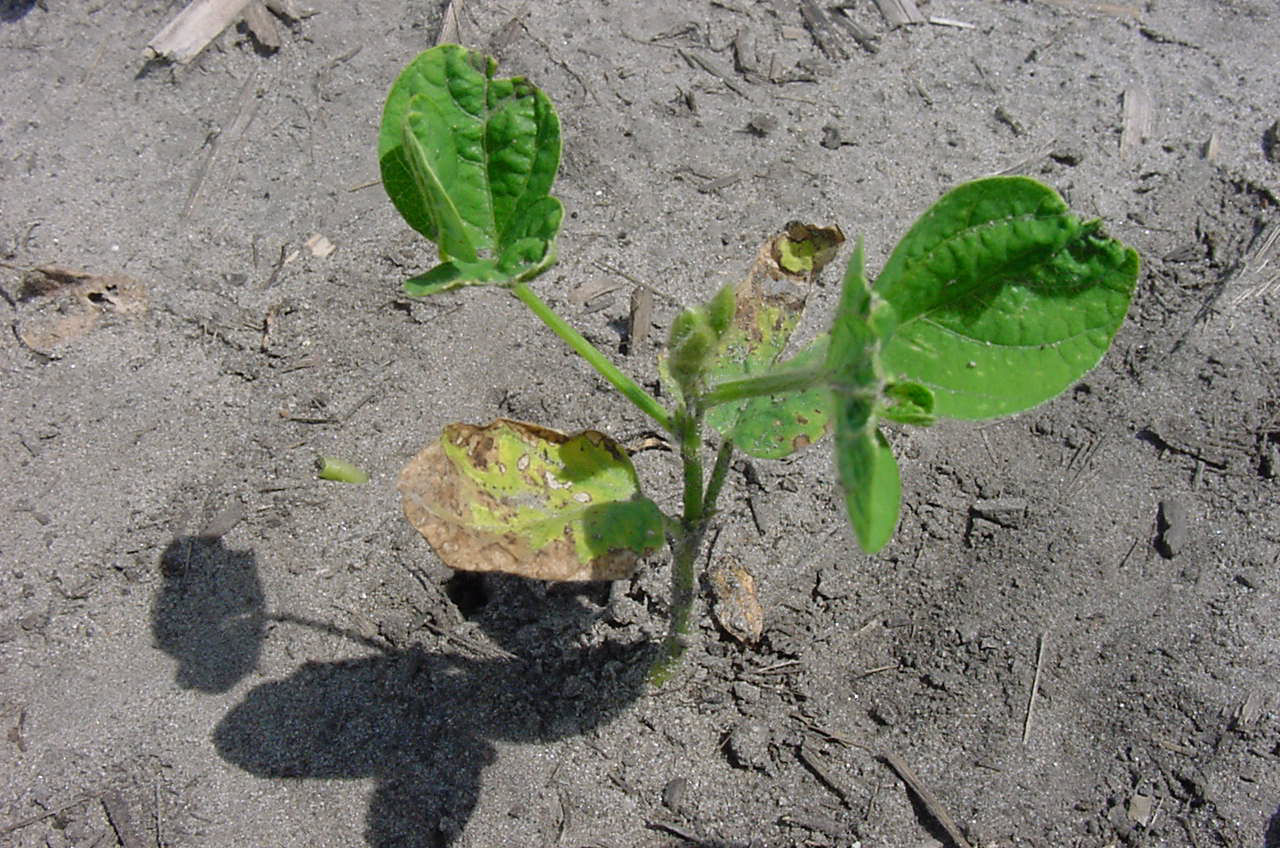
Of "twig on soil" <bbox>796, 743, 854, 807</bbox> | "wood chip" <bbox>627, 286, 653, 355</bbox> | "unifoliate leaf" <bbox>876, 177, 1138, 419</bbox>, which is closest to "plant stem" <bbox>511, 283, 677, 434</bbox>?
"unifoliate leaf" <bbox>876, 177, 1138, 419</bbox>

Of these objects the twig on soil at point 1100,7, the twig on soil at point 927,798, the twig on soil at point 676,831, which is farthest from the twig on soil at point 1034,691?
the twig on soil at point 1100,7

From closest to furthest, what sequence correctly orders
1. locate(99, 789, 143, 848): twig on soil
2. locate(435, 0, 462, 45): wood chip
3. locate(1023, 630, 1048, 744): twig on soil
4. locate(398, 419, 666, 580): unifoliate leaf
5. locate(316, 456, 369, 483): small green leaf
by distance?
locate(398, 419, 666, 580): unifoliate leaf < locate(99, 789, 143, 848): twig on soil < locate(1023, 630, 1048, 744): twig on soil < locate(316, 456, 369, 483): small green leaf < locate(435, 0, 462, 45): wood chip

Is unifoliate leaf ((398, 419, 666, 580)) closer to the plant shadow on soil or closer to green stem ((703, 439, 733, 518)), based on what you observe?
green stem ((703, 439, 733, 518))

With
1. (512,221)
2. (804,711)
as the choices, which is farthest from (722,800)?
(512,221)

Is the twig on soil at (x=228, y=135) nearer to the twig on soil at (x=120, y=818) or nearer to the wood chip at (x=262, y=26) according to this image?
the wood chip at (x=262, y=26)

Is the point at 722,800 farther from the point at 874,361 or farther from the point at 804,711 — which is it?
the point at 874,361

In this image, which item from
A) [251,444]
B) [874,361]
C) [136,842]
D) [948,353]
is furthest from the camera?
[251,444]

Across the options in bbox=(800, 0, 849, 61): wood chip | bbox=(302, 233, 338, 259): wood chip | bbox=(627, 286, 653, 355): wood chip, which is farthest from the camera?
bbox=(800, 0, 849, 61): wood chip
